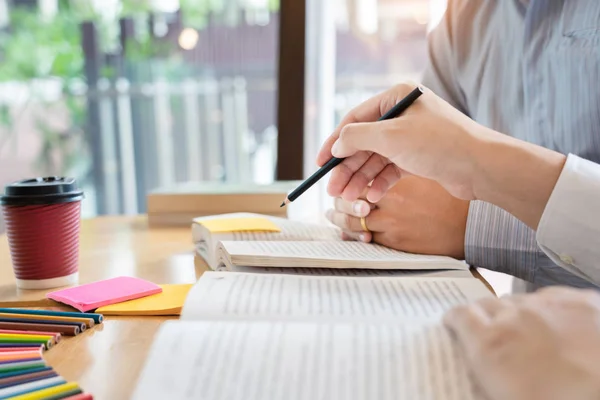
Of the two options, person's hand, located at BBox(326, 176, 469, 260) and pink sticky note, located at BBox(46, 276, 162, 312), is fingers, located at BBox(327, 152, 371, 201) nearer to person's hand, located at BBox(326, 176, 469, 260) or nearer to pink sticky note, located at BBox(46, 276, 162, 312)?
person's hand, located at BBox(326, 176, 469, 260)

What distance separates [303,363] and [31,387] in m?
0.18

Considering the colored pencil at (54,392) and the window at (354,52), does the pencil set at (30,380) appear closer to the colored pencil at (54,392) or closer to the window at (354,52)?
the colored pencil at (54,392)

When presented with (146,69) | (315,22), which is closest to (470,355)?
(315,22)

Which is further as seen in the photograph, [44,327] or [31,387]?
[44,327]

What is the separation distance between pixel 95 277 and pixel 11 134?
2.28 m

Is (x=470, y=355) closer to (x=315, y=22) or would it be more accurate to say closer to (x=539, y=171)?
(x=539, y=171)

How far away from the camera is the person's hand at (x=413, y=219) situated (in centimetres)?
81

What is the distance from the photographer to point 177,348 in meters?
0.42

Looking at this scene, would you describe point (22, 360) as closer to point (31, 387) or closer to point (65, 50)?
point (31, 387)

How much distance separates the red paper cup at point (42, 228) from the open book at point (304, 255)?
0.58 feet

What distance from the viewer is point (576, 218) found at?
0.64 metres

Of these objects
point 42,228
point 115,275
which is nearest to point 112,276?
point 115,275

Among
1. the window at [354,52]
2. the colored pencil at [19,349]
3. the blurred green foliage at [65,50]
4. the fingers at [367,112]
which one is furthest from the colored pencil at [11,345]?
the blurred green foliage at [65,50]

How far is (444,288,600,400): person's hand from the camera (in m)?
0.34
